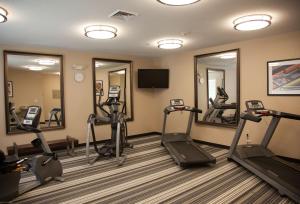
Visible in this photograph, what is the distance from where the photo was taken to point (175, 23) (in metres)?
3.54

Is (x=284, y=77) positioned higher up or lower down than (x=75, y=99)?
higher up

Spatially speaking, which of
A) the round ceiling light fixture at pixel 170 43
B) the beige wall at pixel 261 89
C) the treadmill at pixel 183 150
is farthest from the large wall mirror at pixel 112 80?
the round ceiling light fixture at pixel 170 43

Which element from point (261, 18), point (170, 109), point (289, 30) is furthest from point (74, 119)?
point (289, 30)

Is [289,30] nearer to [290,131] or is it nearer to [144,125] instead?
[290,131]

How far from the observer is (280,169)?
340 centimetres

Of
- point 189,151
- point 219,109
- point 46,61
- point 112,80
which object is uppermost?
point 46,61

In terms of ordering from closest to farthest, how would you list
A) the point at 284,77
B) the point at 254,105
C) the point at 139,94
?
the point at 254,105, the point at 284,77, the point at 139,94

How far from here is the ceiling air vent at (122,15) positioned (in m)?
2.98

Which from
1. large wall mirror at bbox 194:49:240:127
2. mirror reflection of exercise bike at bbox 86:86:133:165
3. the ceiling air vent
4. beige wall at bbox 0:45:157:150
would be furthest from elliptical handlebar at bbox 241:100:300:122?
beige wall at bbox 0:45:157:150

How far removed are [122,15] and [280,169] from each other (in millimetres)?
3272

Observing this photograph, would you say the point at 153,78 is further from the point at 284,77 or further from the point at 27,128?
the point at 27,128

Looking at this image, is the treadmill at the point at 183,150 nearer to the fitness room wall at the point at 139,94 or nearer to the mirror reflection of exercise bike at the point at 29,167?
the fitness room wall at the point at 139,94

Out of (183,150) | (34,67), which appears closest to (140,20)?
(183,150)

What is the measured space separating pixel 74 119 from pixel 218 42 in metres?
3.89
